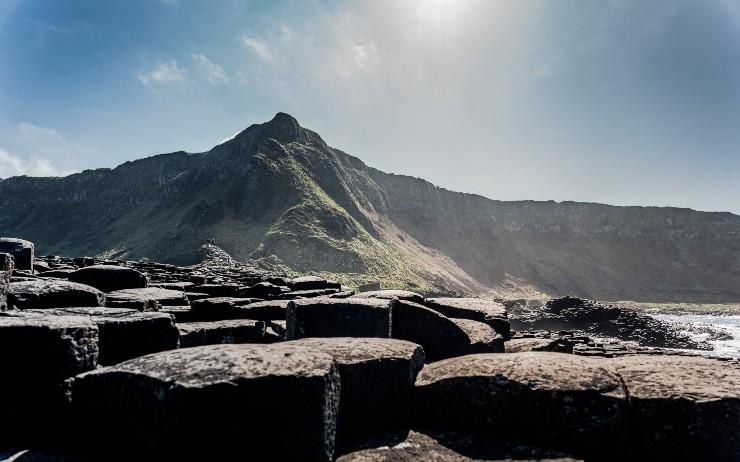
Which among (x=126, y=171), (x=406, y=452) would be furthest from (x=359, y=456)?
(x=126, y=171)

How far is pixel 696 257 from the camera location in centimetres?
14912

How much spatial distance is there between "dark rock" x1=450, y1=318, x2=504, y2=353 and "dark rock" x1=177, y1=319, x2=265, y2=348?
266cm

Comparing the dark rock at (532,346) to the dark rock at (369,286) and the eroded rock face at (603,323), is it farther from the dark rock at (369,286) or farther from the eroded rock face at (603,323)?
the dark rock at (369,286)

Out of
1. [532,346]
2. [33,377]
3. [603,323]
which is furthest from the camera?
[603,323]

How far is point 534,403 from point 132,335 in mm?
3593

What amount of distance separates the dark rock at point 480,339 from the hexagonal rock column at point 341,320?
121 cm

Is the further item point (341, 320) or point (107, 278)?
point (107, 278)

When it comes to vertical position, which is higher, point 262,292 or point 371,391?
point 262,292

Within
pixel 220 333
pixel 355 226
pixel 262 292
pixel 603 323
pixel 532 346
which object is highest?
pixel 355 226

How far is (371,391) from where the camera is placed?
143 inches

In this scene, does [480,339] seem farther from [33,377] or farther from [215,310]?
[33,377]

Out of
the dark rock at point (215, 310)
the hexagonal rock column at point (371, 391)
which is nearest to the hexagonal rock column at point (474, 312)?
the dark rock at point (215, 310)

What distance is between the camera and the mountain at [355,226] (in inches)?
3359

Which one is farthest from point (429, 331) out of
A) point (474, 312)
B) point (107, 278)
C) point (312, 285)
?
point (312, 285)
